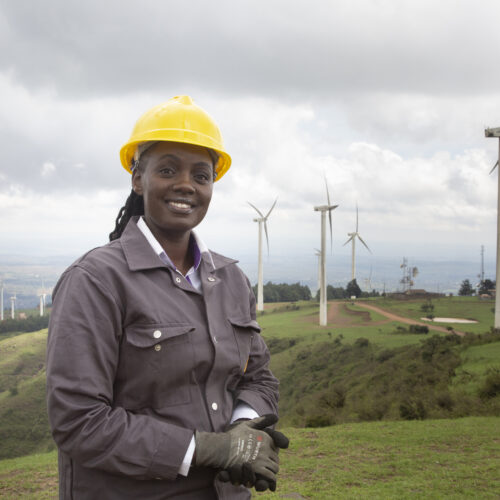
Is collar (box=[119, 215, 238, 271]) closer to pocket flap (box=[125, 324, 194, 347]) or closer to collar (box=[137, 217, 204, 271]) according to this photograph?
collar (box=[137, 217, 204, 271])

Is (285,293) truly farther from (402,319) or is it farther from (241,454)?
(241,454)

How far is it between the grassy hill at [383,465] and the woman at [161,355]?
683cm

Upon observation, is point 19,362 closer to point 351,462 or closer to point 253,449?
point 351,462

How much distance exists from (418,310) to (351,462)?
40.4m

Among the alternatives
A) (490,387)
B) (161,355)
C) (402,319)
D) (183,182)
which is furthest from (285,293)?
(161,355)

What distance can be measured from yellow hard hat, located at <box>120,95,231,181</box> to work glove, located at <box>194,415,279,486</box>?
147 cm

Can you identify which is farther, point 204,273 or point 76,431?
point 204,273

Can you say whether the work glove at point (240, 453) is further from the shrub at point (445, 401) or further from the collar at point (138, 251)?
the shrub at point (445, 401)

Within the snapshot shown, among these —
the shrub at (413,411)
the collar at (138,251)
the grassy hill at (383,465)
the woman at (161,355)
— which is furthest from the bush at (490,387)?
the collar at (138,251)

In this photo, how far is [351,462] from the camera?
11.0m

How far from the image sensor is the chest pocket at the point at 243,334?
106 inches

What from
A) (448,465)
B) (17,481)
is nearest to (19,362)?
(17,481)

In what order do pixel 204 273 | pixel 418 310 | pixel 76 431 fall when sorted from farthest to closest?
pixel 418 310, pixel 204 273, pixel 76 431

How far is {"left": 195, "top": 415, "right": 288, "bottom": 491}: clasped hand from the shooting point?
226 cm
